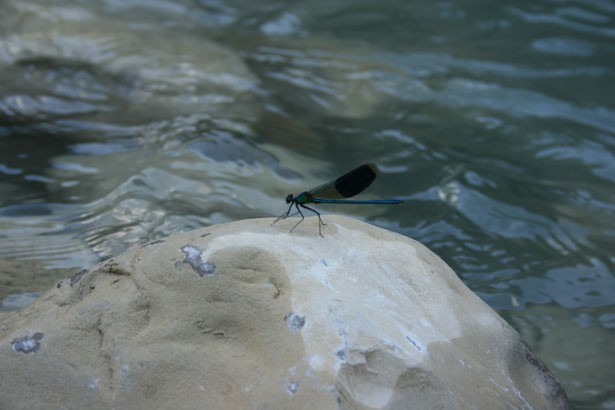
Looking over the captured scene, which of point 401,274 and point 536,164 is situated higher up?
point 401,274

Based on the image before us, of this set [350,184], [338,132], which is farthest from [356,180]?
[338,132]

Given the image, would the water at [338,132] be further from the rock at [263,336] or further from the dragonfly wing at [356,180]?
the dragonfly wing at [356,180]

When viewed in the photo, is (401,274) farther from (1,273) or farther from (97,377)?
(1,273)

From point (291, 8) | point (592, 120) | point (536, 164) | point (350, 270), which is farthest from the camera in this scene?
point (291, 8)

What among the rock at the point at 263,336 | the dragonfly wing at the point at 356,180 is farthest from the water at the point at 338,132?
the dragonfly wing at the point at 356,180

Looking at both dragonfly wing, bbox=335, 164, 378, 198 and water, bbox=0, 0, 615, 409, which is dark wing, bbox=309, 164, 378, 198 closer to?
dragonfly wing, bbox=335, 164, 378, 198

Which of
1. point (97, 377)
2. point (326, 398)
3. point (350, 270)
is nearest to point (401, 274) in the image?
point (350, 270)
